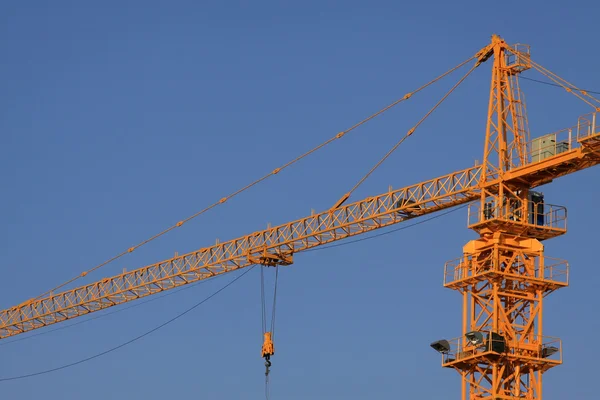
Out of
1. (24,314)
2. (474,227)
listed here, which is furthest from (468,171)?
(24,314)

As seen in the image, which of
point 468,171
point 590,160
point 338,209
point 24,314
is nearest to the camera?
point 590,160

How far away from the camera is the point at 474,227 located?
11019 centimetres

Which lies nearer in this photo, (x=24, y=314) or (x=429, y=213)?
(x=429, y=213)

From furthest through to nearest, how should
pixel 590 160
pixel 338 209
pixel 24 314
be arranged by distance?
pixel 24 314, pixel 338 209, pixel 590 160

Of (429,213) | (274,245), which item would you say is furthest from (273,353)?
(429,213)

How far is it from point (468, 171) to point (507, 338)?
13.4 m

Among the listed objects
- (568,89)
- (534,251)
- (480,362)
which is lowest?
(480,362)

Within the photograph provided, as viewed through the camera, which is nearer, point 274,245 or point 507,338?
point 507,338

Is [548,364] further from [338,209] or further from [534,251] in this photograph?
[338,209]

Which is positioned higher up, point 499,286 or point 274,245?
point 274,245

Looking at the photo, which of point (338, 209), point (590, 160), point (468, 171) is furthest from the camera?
point (338, 209)

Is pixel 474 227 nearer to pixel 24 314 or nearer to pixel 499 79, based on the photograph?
pixel 499 79

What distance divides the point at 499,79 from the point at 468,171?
262 inches

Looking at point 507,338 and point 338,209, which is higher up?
point 338,209
